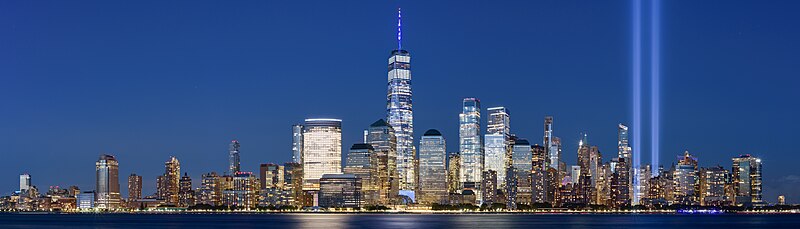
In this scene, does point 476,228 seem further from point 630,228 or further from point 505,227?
point 630,228

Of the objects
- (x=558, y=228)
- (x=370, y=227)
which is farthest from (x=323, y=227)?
(x=558, y=228)

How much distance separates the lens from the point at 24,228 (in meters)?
191

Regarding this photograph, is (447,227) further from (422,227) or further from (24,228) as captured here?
(24,228)

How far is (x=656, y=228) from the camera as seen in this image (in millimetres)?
197375

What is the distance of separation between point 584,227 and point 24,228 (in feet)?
301

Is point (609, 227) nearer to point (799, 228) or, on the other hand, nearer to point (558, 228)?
point (558, 228)

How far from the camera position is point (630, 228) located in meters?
198

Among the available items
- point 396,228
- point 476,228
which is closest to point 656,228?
point 476,228

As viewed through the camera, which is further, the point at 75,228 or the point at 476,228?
the point at 75,228

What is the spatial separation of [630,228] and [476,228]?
28.3 meters

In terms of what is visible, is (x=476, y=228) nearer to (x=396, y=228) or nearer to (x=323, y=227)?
(x=396, y=228)

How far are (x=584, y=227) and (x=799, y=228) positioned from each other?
115 feet

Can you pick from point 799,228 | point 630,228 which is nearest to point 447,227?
point 630,228

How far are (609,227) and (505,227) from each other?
57.9ft
